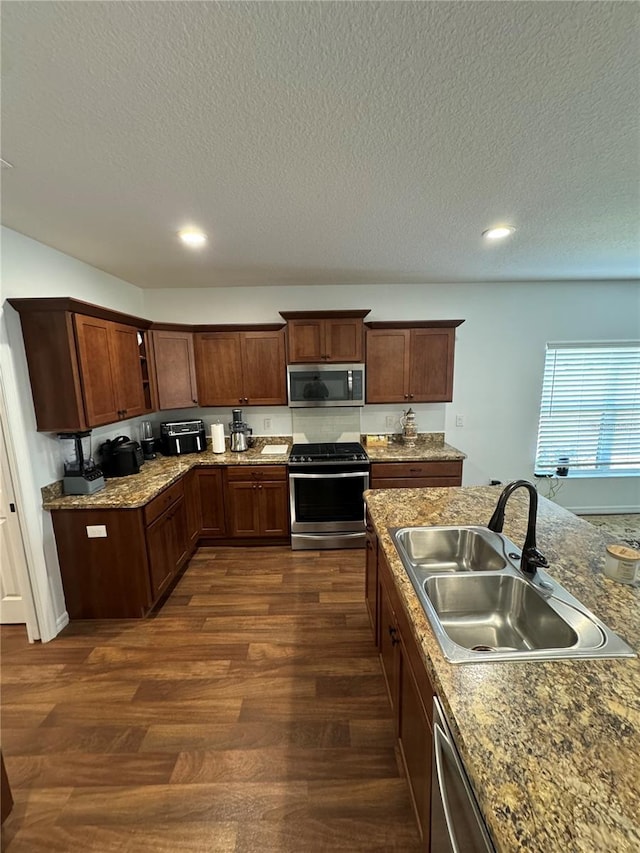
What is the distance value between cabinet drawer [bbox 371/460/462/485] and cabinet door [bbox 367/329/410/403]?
70 centimetres

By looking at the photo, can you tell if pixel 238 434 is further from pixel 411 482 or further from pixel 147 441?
pixel 411 482

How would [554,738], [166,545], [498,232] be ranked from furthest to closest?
[166,545]
[498,232]
[554,738]

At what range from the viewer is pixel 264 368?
3.49 m

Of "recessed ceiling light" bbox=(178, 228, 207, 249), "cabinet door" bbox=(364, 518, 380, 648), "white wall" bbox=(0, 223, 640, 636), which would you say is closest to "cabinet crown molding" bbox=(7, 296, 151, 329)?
"recessed ceiling light" bbox=(178, 228, 207, 249)

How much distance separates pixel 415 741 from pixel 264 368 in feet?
9.93

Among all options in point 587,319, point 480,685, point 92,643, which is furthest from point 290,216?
point 587,319

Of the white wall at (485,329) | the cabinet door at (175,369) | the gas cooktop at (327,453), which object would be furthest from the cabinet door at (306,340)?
the cabinet door at (175,369)

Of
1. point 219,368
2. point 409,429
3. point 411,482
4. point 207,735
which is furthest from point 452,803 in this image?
point 219,368

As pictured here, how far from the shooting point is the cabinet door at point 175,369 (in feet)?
10.5

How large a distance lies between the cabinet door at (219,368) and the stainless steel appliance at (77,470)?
4.23 ft

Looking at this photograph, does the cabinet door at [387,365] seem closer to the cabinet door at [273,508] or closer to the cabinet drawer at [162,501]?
the cabinet door at [273,508]

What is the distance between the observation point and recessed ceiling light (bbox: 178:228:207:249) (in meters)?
2.13

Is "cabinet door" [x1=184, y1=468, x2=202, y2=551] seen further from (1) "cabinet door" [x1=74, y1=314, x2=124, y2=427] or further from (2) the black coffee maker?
(1) "cabinet door" [x1=74, y1=314, x2=124, y2=427]

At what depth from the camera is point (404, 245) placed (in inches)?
97.1
